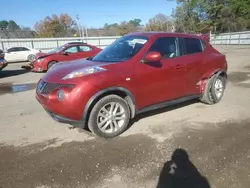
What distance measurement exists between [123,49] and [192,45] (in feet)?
5.47

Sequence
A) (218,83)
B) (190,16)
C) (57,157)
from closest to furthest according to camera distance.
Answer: (57,157), (218,83), (190,16)

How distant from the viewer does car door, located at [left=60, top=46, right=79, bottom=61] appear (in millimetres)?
12488

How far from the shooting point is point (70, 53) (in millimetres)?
12711

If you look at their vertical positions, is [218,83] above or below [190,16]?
below

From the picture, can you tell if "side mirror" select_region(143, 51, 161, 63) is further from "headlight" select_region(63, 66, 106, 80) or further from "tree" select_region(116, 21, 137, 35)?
"tree" select_region(116, 21, 137, 35)

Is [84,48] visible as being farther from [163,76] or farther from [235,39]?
[235,39]

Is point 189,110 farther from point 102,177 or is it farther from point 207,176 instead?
point 102,177

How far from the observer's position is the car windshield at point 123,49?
4340 mm

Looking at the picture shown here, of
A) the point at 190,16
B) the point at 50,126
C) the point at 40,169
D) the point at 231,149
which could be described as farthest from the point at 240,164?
the point at 190,16

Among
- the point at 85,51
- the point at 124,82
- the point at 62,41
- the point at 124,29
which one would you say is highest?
the point at 124,29

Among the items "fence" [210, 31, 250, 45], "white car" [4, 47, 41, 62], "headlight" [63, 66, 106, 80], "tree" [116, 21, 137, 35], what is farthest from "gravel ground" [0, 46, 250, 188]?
"tree" [116, 21, 137, 35]

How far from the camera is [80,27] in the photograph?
61781 mm

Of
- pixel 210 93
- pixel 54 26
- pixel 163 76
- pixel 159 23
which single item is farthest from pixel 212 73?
pixel 159 23

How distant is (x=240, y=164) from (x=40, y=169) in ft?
8.93
